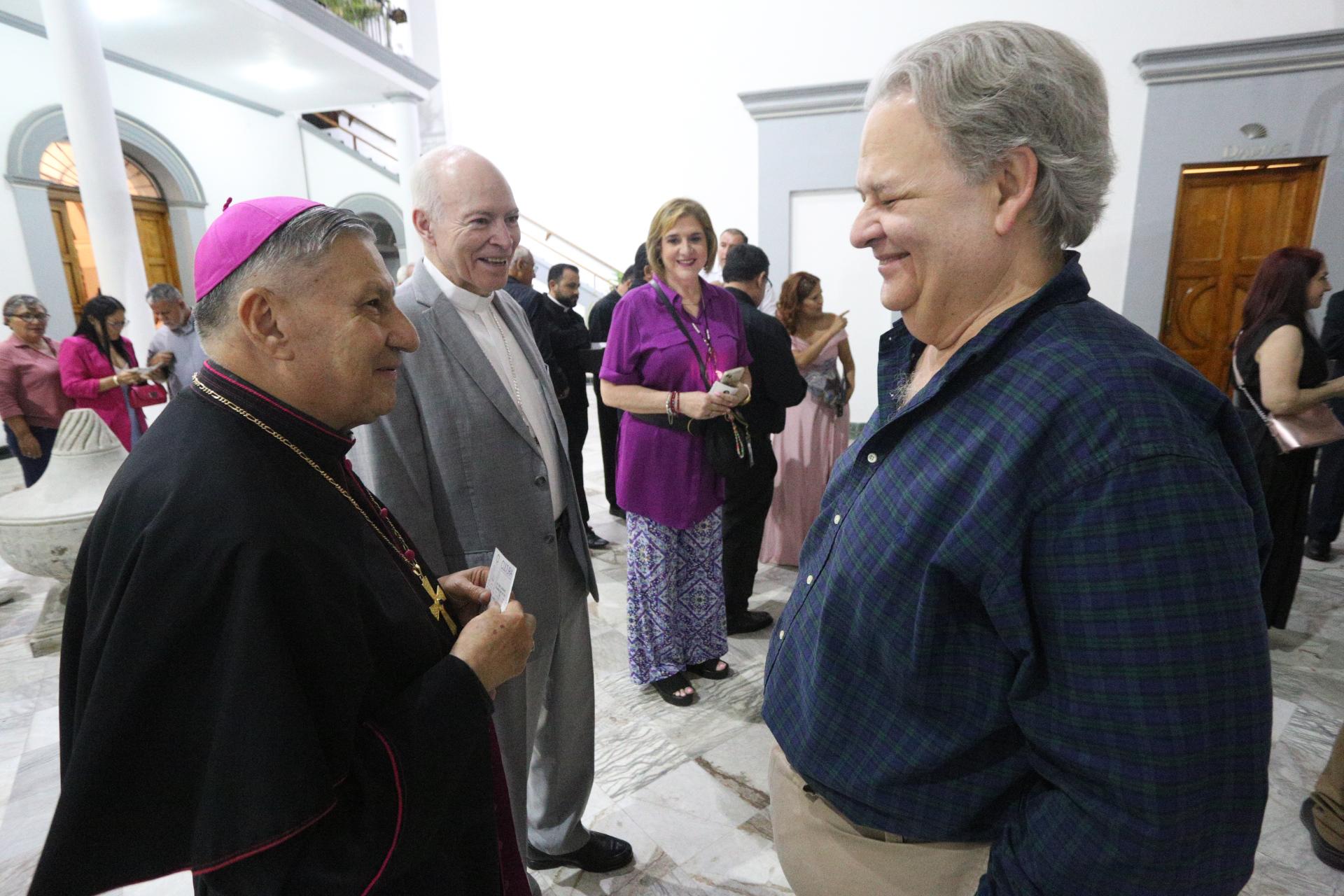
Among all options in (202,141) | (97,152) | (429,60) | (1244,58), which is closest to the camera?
(97,152)

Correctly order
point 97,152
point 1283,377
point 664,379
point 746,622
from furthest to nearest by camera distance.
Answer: point 97,152
point 746,622
point 1283,377
point 664,379

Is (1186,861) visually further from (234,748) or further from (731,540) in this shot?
(731,540)

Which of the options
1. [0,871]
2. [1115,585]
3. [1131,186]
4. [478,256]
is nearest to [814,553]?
[1115,585]

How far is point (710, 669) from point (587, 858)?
3.56 ft

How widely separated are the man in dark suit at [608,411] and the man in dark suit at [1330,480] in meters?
4.15

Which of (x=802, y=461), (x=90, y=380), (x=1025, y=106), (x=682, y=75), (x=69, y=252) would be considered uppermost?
(x=682, y=75)

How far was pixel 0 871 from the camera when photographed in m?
2.03

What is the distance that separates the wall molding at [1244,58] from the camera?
5.75 meters

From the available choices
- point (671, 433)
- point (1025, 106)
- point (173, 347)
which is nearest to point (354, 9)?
point (173, 347)

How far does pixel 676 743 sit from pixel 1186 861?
6.69ft

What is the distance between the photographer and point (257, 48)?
784cm

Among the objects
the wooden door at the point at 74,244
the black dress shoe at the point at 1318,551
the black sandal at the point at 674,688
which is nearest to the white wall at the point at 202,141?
the wooden door at the point at 74,244

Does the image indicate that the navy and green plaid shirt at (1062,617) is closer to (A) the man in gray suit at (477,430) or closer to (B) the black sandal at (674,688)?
(A) the man in gray suit at (477,430)

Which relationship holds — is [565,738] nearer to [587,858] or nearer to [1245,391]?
[587,858]
